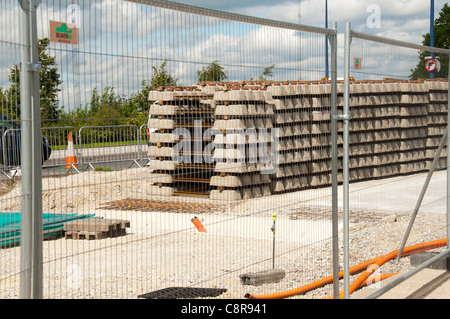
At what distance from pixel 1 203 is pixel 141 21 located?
1517mm

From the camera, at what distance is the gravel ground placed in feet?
13.8

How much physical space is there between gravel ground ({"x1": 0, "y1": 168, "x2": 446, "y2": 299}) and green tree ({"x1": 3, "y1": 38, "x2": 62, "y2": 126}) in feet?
1.69

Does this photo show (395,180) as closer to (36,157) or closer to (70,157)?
(70,157)

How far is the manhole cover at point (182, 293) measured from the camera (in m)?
4.89

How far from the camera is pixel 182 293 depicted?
5.17 m

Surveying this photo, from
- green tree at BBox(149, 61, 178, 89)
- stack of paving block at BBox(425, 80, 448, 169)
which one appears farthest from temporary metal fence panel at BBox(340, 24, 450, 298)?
green tree at BBox(149, 61, 178, 89)

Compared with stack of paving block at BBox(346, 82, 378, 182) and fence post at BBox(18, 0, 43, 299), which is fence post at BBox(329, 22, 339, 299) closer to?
fence post at BBox(18, 0, 43, 299)

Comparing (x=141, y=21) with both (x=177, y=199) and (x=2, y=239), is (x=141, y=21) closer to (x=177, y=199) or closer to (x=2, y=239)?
(x=2, y=239)

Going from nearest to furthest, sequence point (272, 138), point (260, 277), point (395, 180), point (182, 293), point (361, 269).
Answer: point (182, 293) < point (260, 277) < point (395, 180) < point (361, 269) < point (272, 138)

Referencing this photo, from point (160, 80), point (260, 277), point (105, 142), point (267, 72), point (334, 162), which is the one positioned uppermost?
point (267, 72)

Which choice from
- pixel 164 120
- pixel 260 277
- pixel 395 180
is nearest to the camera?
pixel 164 120

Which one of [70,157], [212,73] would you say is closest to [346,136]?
[212,73]

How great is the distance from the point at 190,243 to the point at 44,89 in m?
2.37
